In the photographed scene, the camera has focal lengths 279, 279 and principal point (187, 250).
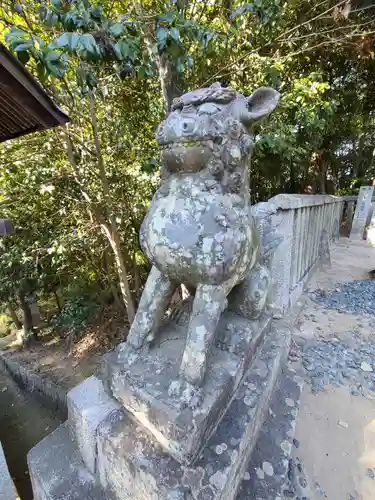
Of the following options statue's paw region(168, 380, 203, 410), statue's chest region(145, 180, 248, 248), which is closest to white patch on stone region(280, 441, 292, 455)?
statue's paw region(168, 380, 203, 410)

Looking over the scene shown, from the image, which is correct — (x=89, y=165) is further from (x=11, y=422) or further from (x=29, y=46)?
(x=11, y=422)

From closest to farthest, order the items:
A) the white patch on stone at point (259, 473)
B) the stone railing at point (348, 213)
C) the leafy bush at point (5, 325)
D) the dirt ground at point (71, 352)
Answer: the white patch on stone at point (259, 473) → the dirt ground at point (71, 352) → the leafy bush at point (5, 325) → the stone railing at point (348, 213)

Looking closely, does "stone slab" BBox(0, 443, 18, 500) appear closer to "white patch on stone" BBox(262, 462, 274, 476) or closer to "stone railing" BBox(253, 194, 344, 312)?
"white patch on stone" BBox(262, 462, 274, 476)

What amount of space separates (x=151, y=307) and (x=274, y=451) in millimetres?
776

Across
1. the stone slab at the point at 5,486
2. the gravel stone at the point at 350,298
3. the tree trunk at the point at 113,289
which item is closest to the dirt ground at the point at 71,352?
the tree trunk at the point at 113,289

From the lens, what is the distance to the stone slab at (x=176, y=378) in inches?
32.6

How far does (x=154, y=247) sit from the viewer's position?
3.16 ft

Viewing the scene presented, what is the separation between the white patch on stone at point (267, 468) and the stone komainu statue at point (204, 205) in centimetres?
49

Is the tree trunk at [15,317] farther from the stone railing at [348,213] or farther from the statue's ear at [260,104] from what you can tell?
the stone railing at [348,213]

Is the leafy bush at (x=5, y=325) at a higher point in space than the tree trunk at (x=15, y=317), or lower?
lower

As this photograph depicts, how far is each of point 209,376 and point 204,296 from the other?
11.6 inches

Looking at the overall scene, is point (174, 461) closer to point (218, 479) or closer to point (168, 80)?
point (218, 479)

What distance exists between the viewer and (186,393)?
2.89 ft

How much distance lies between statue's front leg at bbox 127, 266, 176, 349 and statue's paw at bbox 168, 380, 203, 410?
22 centimetres
